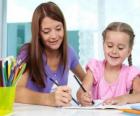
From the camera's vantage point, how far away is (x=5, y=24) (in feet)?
14.1

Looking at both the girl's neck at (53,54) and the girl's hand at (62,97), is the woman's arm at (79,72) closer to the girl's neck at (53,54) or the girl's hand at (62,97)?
the girl's neck at (53,54)

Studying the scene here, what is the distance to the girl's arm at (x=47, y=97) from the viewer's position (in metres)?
0.92

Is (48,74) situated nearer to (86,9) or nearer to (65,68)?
(65,68)

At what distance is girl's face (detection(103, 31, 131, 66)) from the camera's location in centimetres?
131

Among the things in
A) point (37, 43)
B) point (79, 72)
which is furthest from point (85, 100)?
point (79, 72)

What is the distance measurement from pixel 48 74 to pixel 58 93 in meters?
0.39

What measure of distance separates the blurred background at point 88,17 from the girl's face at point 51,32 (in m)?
2.59

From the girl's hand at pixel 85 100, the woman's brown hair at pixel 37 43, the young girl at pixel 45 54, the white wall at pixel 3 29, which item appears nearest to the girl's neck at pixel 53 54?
the young girl at pixel 45 54

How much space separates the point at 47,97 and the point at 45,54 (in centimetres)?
40

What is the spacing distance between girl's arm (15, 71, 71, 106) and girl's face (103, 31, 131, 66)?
426 millimetres

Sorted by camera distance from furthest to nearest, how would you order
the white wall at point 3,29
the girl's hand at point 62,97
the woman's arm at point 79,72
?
the white wall at point 3,29 < the woman's arm at point 79,72 < the girl's hand at point 62,97

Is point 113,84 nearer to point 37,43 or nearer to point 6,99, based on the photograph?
point 37,43

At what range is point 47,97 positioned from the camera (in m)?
0.97

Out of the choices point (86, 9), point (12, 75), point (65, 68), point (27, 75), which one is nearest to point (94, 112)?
point (12, 75)
